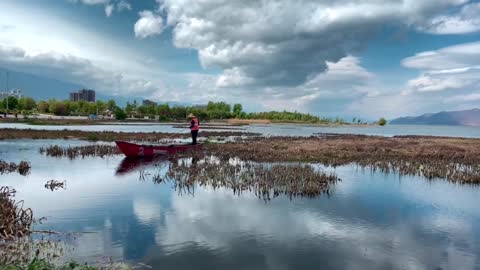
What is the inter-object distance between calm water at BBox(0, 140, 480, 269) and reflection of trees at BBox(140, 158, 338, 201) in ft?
2.24

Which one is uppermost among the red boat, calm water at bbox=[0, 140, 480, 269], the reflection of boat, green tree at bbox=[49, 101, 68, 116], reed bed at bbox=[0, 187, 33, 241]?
green tree at bbox=[49, 101, 68, 116]

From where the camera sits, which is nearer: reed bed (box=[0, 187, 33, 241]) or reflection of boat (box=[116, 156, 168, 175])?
reed bed (box=[0, 187, 33, 241])

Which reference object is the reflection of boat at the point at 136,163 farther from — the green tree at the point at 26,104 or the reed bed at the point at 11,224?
the green tree at the point at 26,104

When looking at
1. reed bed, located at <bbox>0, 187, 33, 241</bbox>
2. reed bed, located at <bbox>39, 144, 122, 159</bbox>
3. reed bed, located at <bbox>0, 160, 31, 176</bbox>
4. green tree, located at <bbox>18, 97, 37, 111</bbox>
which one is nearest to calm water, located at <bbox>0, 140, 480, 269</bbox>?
reed bed, located at <bbox>0, 187, 33, 241</bbox>

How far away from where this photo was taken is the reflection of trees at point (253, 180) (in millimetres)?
17062

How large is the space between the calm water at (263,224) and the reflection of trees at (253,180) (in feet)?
2.24

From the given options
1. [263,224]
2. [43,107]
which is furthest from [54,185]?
[43,107]

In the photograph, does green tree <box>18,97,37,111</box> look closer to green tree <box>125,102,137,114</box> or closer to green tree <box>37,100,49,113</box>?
green tree <box>37,100,49,113</box>

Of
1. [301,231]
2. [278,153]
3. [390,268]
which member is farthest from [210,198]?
[278,153]

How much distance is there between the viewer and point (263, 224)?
12742 mm

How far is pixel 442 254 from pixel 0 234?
11.6 meters

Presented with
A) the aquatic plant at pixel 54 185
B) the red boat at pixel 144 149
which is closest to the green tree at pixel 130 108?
the red boat at pixel 144 149

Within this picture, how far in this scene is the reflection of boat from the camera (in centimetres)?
2345

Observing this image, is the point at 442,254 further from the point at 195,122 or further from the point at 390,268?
the point at 195,122
